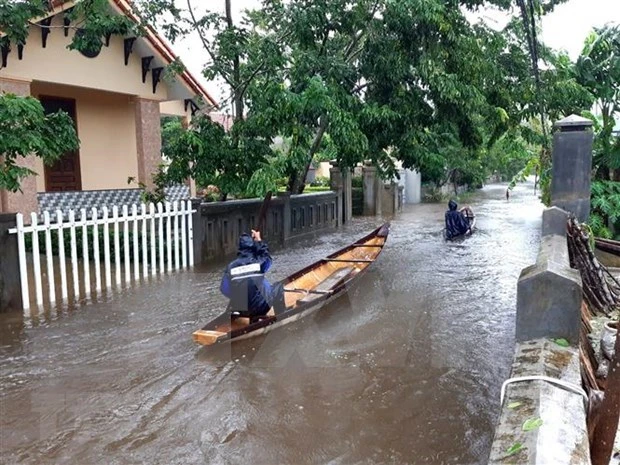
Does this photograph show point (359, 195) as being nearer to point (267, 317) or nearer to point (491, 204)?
point (491, 204)

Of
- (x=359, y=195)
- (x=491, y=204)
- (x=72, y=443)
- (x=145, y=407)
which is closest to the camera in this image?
(x=72, y=443)

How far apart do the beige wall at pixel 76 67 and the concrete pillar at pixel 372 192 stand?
35.6 feet

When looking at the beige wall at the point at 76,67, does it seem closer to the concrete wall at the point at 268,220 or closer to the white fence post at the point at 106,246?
the concrete wall at the point at 268,220

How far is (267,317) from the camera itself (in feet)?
20.2

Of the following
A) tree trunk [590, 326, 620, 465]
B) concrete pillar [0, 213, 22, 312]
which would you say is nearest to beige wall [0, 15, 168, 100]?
concrete pillar [0, 213, 22, 312]

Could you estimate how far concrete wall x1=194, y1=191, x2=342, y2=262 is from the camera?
11.2m

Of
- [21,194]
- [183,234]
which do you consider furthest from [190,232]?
[21,194]

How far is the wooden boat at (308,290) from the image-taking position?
588 centimetres

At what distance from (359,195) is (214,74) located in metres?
13.6

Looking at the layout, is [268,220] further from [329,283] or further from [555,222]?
[555,222]

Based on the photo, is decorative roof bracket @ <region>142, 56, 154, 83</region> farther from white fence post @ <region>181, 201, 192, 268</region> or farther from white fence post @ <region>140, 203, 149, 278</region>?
white fence post @ <region>140, 203, 149, 278</region>

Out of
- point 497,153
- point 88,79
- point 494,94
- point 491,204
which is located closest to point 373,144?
point 494,94

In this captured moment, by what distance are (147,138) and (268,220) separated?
4160 millimetres

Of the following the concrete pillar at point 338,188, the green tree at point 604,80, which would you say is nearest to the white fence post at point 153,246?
the concrete pillar at point 338,188
